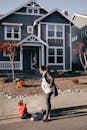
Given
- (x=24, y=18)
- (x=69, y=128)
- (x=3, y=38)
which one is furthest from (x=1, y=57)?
(x=69, y=128)

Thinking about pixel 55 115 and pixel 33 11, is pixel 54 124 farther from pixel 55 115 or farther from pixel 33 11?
pixel 33 11

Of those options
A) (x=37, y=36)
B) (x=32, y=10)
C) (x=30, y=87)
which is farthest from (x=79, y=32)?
(x=30, y=87)

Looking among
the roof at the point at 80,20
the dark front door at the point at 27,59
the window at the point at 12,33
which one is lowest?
the dark front door at the point at 27,59

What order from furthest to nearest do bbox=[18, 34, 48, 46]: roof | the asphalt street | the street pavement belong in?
bbox=[18, 34, 48, 46]: roof, the street pavement, the asphalt street

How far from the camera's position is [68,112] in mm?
11383

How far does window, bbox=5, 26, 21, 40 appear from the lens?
32.2 metres

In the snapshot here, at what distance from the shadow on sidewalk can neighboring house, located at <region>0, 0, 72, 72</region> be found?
19859mm

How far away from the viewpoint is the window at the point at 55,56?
1305 inches

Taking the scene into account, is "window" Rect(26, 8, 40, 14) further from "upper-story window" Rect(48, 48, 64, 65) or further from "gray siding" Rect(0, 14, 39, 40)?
"upper-story window" Rect(48, 48, 64, 65)

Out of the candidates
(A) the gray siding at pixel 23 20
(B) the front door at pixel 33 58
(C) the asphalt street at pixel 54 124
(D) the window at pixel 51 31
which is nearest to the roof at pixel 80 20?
(D) the window at pixel 51 31

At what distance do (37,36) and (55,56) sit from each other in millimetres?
2605

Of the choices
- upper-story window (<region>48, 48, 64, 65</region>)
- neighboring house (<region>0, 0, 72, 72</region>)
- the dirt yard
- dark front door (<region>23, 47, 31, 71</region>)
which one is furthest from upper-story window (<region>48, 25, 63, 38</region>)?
the dirt yard

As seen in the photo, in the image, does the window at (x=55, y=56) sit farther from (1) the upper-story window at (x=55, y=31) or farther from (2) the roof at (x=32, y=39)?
(2) the roof at (x=32, y=39)

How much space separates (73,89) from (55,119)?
8632mm
